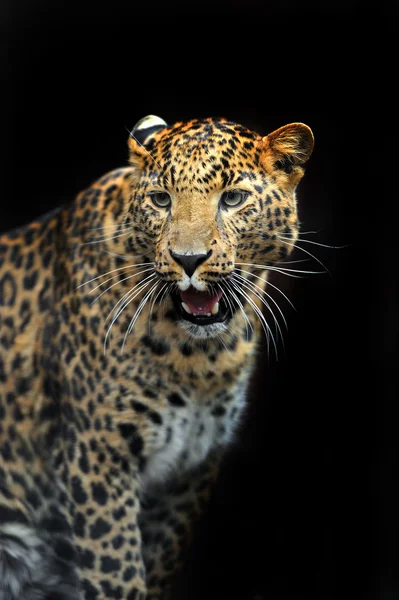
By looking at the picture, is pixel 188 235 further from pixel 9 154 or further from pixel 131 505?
pixel 9 154

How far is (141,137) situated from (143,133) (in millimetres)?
34

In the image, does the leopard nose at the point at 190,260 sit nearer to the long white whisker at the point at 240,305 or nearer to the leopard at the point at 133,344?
the leopard at the point at 133,344

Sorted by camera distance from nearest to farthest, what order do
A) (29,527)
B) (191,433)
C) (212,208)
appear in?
(212,208), (191,433), (29,527)

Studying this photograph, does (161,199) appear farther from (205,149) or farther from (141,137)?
(141,137)

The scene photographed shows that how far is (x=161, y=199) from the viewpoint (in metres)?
5.16

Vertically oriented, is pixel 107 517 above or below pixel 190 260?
below

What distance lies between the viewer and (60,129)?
8195 millimetres

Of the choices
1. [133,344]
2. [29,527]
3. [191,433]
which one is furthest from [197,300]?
[29,527]

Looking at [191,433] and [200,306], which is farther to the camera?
[191,433]

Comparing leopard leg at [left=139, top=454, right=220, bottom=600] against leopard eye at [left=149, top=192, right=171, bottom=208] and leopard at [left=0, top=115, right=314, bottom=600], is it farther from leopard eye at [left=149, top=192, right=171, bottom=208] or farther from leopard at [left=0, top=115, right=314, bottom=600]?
leopard eye at [left=149, top=192, right=171, bottom=208]

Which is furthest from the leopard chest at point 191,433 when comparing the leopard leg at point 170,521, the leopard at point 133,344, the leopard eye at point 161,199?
the leopard eye at point 161,199

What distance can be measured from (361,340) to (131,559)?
2658mm

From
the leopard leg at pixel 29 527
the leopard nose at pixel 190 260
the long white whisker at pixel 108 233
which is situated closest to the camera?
the leopard nose at pixel 190 260

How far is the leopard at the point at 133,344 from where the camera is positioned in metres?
5.06
